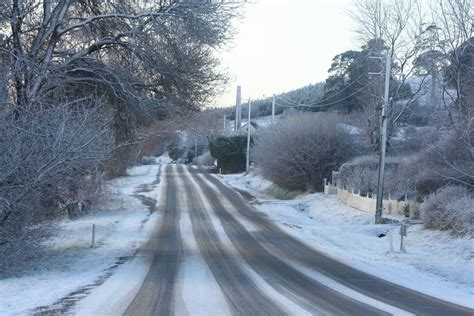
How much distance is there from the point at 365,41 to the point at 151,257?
32873 mm

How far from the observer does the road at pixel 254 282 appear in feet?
33.0

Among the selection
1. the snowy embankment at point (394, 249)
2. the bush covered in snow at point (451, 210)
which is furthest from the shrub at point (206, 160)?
the bush covered in snow at point (451, 210)

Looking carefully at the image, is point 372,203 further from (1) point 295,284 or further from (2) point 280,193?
(1) point 295,284

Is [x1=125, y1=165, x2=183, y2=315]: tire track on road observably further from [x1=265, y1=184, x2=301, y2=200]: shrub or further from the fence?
[x1=265, y1=184, x2=301, y2=200]: shrub

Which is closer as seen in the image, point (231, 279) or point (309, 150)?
point (231, 279)

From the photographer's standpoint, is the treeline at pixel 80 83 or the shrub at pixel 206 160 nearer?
the treeline at pixel 80 83

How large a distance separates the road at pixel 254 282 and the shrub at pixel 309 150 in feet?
62.3

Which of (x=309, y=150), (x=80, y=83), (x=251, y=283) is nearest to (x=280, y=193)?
(x=309, y=150)

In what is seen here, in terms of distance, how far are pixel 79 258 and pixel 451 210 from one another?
477 inches

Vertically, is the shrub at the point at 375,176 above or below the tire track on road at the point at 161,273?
above

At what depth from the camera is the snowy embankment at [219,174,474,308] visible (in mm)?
14156

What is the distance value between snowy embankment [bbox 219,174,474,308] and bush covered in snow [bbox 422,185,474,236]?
355mm

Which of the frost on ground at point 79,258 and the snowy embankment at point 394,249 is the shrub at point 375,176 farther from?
the frost on ground at point 79,258

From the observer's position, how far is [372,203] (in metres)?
31.5
